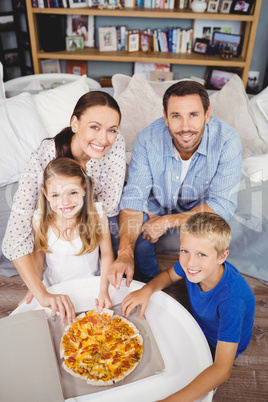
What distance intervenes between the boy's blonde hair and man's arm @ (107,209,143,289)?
29cm

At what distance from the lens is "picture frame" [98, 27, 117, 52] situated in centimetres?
313

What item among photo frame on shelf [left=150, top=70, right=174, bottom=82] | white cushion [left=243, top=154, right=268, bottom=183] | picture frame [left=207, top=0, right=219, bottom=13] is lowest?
white cushion [left=243, top=154, right=268, bottom=183]

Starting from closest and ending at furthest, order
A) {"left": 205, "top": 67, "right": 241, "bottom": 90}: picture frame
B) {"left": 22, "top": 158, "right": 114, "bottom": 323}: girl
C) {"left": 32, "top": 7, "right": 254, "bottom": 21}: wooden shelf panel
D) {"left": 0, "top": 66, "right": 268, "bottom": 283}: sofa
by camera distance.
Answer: {"left": 22, "top": 158, "right": 114, "bottom": 323}: girl → {"left": 0, "top": 66, "right": 268, "bottom": 283}: sofa → {"left": 32, "top": 7, "right": 254, "bottom": 21}: wooden shelf panel → {"left": 205, "top": 67, "right": 241, "bottom": 90}: picture frame

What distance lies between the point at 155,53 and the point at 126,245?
2.32 m

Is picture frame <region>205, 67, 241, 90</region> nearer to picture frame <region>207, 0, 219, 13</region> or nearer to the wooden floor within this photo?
picture frame <region>207, 0, 219, 13</region>

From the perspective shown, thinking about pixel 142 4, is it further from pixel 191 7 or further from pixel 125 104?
pixel 125 104

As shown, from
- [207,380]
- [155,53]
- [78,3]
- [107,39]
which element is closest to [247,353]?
[207,380]

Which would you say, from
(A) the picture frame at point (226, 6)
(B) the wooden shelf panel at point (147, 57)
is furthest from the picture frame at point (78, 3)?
(A) the picture frame at point (226, 6)

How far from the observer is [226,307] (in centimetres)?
111

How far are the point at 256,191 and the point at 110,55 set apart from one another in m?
1.97

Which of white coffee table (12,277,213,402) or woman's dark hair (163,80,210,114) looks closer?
white coffee table (12,277,213,402)

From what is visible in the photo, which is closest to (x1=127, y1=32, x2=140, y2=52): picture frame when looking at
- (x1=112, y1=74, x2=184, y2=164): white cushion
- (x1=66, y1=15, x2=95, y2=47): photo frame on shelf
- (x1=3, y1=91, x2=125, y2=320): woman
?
(x1=66, y1=15, x2=95, y2=47): photo frame on shelf

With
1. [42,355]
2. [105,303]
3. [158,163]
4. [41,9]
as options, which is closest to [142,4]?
[41,9]

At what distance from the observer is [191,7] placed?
9.62 feet
